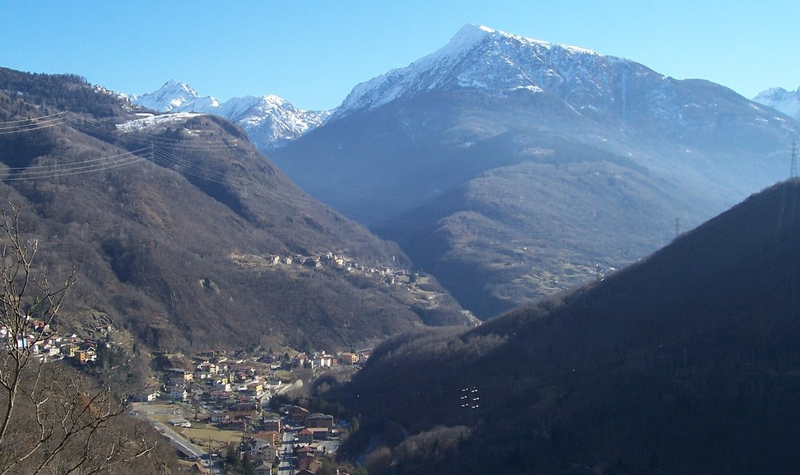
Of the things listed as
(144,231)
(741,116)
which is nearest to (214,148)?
(144,231)

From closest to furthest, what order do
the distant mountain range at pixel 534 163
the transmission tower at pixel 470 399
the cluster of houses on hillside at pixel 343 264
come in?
the transmission tower at pixel 470 399
the cluster of houses on hillside at pixel 343 264
the distant mountain range at pixel 534 163

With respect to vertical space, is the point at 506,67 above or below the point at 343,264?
above

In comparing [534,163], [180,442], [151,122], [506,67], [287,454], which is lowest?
[287,454]

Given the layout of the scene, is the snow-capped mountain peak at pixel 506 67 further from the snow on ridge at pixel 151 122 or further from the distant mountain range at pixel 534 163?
the snow on ridge at pixel 151 122

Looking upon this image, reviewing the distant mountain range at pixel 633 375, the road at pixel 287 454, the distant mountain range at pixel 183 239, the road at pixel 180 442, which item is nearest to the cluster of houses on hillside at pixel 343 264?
the distant mountain range at pixel 183 239

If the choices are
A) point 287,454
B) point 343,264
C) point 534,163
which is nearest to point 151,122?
point 343,264

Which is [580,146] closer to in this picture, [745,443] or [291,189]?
[291,189]

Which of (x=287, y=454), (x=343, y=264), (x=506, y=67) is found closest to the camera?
(x=287, y=454)

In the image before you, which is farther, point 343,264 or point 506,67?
point 506,67

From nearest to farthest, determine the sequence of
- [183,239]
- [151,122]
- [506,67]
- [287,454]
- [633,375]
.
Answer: [633,375], [287,454], [183,239], [151,122], [506,67]

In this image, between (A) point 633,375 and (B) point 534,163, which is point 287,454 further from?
(B) point 534,163

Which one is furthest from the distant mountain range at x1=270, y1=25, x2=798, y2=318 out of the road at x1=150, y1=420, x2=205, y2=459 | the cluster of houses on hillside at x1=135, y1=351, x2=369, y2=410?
the road at x1=150, y1=420, x2=205, y2=459
